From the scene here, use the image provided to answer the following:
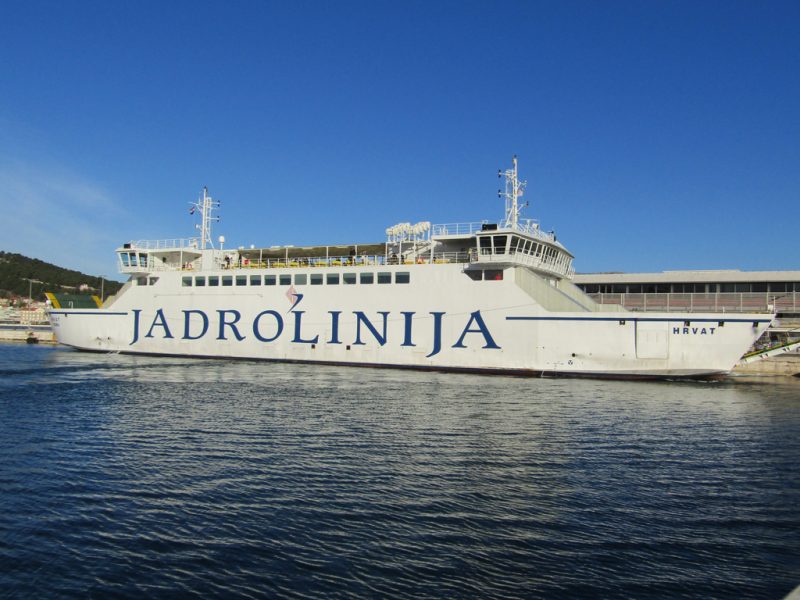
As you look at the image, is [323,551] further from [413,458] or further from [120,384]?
[120,384]

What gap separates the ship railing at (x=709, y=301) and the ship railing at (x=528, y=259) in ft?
63.3

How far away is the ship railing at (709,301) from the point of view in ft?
168

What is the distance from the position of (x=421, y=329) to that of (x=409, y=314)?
1166mm

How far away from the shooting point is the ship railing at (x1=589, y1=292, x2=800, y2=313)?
51250 mm

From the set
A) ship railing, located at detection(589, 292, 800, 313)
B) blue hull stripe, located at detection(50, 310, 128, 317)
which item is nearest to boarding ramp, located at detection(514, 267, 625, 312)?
ship railing, located at detection(589, 292, 800, 313)

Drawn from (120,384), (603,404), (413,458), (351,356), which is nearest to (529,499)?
(413,458)

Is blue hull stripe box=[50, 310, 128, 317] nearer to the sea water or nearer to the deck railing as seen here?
the deck railing

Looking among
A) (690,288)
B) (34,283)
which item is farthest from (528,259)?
(34,283)

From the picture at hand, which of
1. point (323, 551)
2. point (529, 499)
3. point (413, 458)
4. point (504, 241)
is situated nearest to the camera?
point (323, 551)

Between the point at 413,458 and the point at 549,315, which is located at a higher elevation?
the point at 549,315

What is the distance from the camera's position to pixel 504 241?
3388 centimetres

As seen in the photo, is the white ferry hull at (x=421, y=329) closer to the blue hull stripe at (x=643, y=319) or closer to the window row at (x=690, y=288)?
the blue hull stripe at (x=643, y=319)

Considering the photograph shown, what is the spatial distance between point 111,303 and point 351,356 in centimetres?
2150

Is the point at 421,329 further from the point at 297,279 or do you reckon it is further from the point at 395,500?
the point at 395,500
